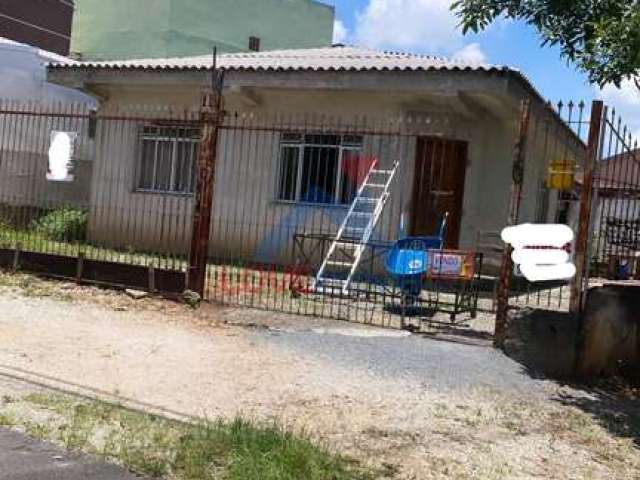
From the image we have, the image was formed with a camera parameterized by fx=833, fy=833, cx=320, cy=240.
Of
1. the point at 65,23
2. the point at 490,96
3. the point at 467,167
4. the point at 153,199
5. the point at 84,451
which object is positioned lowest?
the point at 84,451

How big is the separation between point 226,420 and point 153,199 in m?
10.7

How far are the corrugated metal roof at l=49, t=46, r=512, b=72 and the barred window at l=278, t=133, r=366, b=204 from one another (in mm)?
1225

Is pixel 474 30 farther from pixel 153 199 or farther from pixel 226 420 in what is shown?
pixel 153 199

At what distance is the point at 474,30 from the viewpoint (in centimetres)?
635

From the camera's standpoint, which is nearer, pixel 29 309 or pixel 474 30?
pixel 474 30

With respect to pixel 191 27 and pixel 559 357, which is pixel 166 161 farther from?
pixel 191 27

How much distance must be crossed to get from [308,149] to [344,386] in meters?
8.27

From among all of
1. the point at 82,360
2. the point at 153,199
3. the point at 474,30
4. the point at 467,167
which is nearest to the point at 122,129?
the point at 153,199

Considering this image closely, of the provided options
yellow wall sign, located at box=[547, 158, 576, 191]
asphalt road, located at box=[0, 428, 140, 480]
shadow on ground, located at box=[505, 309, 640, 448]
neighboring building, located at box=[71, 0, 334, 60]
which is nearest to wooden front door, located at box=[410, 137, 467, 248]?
yellow wall sign, located at box=[547, 158, 576, 191]

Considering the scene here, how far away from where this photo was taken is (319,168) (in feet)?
47.2

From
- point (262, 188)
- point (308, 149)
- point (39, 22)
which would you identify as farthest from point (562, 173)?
point (39, 22)

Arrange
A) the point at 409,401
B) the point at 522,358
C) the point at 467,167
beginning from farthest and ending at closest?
the point at 467,167 → the point at 522,358 → the point at 409,401

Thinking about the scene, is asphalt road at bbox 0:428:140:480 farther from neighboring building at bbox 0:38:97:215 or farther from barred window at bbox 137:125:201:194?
neighboring building at bbox 0:38:97:215

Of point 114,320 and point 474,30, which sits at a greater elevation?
point 474,30
